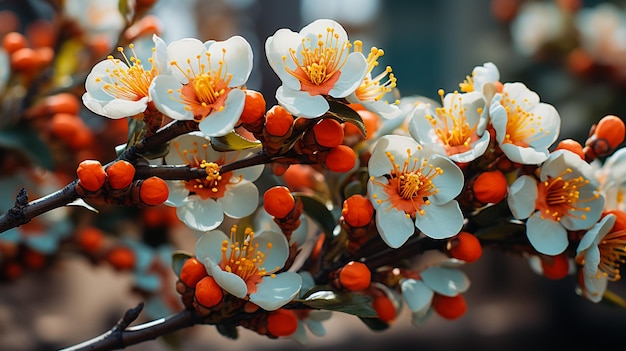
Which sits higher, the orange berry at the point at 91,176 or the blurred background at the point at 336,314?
the orange berry at the point at 91,176

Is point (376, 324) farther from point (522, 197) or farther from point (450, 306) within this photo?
Result: point (522, 197)

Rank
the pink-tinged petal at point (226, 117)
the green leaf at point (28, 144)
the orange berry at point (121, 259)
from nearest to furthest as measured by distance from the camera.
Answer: the pink-tinged petal at point (226, 117) → the green leaf at point (28, 144) → the orange berry at point (121, 259)

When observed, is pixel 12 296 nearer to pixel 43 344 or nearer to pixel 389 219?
pixel 43 344

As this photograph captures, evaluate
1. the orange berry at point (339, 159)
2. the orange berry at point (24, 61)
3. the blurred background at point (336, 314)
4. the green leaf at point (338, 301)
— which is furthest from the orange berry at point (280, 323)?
the orange berry at point (24, 61)

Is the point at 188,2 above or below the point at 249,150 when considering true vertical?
below

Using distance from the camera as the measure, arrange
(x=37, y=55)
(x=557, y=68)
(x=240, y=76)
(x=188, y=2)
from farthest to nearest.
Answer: (x=188, y=2) → (x=557, y=68) → (x=37, y=55) → (x=240, y=76)

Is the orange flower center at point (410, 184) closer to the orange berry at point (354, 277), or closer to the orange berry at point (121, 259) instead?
the orange berry at point (354, 277)

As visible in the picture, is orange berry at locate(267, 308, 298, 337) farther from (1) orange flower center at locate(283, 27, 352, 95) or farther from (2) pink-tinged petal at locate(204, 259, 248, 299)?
(1) orange flower center at locate(283, 27, 352, 95)

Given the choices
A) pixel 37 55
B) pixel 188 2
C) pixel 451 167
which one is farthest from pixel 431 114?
pixel 188 2
